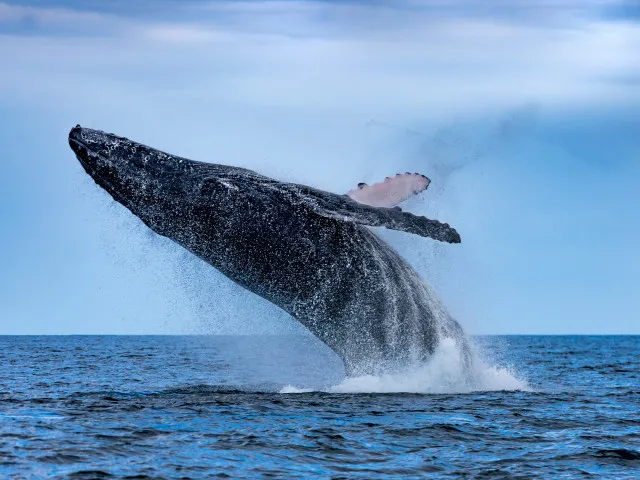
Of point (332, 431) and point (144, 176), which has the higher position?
point (144, 176)

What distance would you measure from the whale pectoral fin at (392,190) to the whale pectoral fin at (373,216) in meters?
0.55

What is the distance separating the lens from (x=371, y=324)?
44.4 ft

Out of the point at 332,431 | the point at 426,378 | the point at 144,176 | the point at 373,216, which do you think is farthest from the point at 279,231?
the point at 426,378

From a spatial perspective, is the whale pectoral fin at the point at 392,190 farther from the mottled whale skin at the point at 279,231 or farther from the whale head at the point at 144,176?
the whale head at the point at 144,176

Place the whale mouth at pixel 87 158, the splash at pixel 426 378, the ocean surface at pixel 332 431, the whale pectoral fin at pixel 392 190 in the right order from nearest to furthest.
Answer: the ocean surface at pixel 332 431
the whale mouth at pixel 87 158
the whale pectoral fin at pixel 392 190
the splash at pixel 426 378

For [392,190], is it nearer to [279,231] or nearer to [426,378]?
[279,231]

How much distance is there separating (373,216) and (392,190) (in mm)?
982

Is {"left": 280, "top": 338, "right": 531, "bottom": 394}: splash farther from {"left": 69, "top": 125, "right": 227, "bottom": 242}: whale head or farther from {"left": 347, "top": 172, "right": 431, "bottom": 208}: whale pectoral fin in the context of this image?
{"left": 69, "top": 125, "right": 227, "bottom": 242}: whale head

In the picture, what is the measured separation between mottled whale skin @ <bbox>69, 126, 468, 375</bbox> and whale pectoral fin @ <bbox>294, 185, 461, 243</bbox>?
0.01m

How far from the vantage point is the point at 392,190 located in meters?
13.1

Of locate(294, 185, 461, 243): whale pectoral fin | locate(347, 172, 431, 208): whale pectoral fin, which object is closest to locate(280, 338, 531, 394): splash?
locate(294, 185, 461, 243): whale pectoral fin

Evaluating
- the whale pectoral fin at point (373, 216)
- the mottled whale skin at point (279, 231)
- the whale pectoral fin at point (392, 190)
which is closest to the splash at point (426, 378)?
the mottled whale skin at point (279, 231)

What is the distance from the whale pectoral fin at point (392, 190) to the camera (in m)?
13.1

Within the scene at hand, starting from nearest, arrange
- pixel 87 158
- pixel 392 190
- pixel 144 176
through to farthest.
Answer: pixel 87 158 → pixel 144 176 → pixel 392 190
